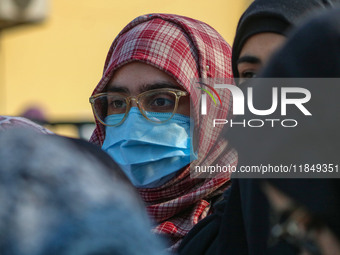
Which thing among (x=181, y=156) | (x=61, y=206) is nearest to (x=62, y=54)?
(x=181, y=156)

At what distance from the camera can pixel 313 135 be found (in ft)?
3.12

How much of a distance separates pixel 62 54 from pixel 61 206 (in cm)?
748

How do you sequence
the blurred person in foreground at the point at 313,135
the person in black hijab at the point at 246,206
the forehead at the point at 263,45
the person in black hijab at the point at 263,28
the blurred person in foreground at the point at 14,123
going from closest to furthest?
the blurred person in foreground at the point at 313,135
the person in black hijab at the point at 246,206
the blurred person in foreground at the point at 14,123
the person in black hijab at the point at 263,28
the forehead at the point at 263,45

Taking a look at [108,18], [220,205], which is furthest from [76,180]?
[108,18]

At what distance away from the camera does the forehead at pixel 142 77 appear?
7.80ft

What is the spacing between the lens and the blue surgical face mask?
231 centimetres

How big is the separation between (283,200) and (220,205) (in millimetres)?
808

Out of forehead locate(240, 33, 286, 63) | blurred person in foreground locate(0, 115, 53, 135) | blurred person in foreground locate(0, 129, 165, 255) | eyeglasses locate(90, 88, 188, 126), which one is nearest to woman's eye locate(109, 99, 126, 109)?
eyeglasses locate(90, 88, 188, 126)

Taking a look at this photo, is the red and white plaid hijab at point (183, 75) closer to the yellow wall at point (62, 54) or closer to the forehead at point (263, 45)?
the forehead at point (263, 45)

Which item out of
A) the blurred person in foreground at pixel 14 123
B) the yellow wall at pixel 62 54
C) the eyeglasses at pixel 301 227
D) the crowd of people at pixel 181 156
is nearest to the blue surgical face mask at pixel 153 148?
the crowd of people at pixel 181 156

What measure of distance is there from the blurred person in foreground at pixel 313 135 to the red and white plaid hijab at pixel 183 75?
1.16 m

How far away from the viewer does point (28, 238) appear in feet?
2.49

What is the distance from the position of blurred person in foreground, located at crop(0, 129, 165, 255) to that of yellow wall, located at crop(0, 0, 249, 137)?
678cm

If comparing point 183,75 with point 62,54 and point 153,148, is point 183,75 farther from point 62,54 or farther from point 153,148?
point 62,54
